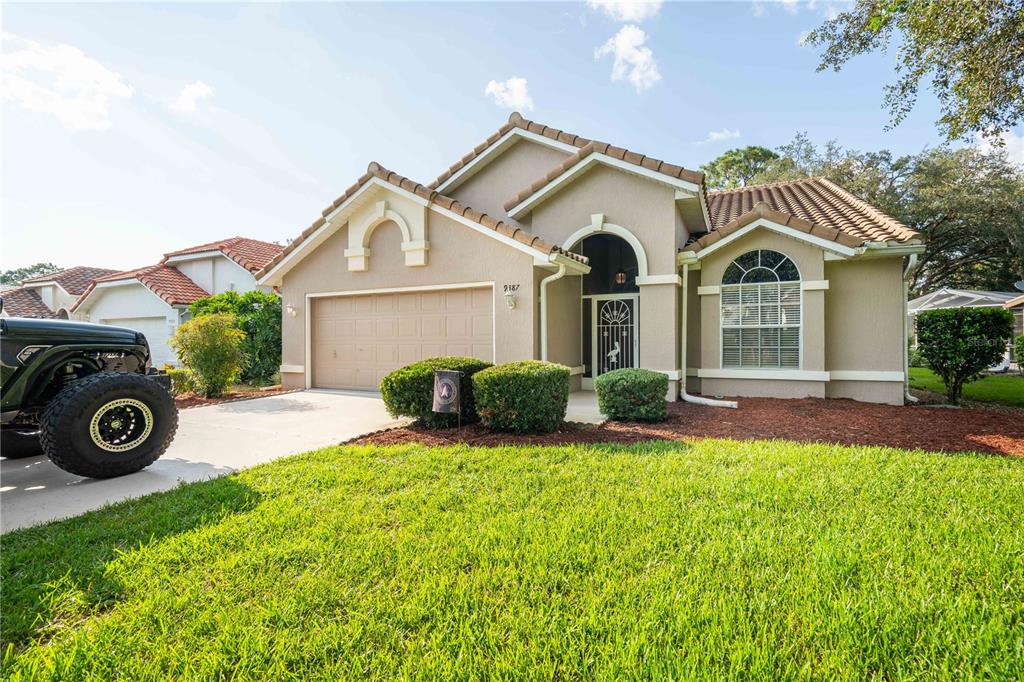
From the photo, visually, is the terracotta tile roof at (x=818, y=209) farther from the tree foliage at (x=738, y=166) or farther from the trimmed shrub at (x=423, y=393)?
the tree foliage at (x=738, y=166)

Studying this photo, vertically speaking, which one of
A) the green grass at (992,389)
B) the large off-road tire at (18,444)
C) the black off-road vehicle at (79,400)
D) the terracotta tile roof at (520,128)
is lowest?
the green grass at (992,389)

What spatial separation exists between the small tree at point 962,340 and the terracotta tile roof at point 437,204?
25.3ft

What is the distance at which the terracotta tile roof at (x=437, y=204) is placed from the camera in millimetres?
9913

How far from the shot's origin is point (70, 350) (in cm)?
523

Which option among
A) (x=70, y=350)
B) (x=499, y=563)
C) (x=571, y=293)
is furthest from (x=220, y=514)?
(x=571, y=293)

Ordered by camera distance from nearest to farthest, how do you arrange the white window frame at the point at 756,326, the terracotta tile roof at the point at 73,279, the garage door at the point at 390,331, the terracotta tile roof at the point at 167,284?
the white window frame at the point at 756,326
the garage door at the point at 390,331
the terracotta tile roof at the point at 167,284
the terracotta tile roof at the point at 73,279

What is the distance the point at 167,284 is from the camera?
65.6 feet

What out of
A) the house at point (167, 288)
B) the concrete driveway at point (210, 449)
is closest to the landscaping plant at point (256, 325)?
the house at point (167, 288)

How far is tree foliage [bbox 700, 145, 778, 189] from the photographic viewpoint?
31391 mm

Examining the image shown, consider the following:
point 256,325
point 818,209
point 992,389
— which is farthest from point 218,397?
point 992,389

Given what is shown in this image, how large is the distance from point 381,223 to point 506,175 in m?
4.02

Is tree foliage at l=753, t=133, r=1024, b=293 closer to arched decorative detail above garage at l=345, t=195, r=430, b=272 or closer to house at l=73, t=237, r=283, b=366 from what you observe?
arched decorative detail above garage at l=345, t=195, r=430, b=272

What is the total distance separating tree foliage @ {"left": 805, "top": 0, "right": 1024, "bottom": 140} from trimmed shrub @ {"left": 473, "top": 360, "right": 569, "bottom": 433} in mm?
8166

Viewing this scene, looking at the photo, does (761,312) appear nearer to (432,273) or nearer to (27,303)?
(432,273)
